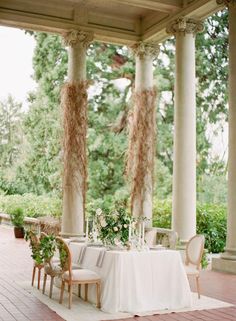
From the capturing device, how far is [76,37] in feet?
40.8

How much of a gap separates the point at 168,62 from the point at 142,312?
1561 centimetres

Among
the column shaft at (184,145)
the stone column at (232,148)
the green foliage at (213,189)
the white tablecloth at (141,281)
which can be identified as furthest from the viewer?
the green foliage at (213,189)

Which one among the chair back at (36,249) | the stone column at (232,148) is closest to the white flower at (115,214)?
the chair back at (36,249)

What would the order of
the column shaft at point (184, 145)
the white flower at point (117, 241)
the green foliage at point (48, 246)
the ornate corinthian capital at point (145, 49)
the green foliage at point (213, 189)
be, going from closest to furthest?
1. the green foliage at point (48, 246)
2. the white flower at point (117, 241)
3. the column shaft at point (184, 145)
4. the ornate corinthian capital at point (145, 49)
5. the green foliage at point (213, 189)

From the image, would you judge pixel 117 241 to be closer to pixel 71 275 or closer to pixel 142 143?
pixel 71 275

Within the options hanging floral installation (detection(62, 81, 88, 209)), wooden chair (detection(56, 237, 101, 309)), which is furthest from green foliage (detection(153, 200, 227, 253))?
wooden chair (detection(56, 237, 101, 309))

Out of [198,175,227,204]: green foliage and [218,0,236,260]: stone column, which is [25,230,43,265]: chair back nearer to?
[218,0,236,260]: stone column

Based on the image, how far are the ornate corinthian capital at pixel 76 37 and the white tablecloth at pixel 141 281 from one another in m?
6.99

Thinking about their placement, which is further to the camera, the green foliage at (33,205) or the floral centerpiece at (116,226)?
the green foliage at (33,205)

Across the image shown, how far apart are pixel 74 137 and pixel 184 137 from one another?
9.05ft

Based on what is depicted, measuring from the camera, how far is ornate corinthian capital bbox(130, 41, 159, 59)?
13.4 metres

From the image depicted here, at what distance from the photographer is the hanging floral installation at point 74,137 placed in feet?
39.9

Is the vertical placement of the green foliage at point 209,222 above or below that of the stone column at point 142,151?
below

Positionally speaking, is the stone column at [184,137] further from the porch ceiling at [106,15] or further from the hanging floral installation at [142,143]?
the hanging floral installation at [142,143]
